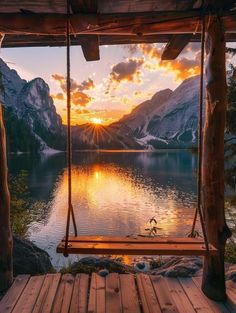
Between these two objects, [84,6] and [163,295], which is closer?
[84,6]

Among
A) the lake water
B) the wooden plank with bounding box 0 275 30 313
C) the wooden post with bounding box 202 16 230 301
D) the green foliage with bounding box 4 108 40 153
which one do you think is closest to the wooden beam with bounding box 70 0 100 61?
the wooden post with bounding box 202 16 230 301

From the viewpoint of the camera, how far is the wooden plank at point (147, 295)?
3.79 m

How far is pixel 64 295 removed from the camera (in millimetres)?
4133

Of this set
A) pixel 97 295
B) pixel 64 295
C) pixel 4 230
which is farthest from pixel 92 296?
pixel 4 230

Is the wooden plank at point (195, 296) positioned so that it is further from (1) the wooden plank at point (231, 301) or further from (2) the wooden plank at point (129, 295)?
(2) the wooden plank at point (129, 295)

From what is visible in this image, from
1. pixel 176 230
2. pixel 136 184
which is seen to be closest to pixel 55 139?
pixel 136 184

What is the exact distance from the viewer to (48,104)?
543ft

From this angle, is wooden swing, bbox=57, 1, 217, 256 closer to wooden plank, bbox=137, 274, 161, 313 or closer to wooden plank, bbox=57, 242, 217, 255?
wooden plank, bbox=57, 242, 217, 255

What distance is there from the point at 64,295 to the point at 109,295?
21.9 inches

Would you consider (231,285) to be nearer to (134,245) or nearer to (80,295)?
(134,245)

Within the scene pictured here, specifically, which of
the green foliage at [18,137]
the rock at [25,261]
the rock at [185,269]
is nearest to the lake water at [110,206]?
the rock at [25,261]

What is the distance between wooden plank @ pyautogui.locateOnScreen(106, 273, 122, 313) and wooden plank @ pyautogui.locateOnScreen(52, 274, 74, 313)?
469 millimetres

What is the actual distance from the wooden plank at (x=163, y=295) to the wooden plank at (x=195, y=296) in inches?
9.7

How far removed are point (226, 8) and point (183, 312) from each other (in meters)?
3.65
